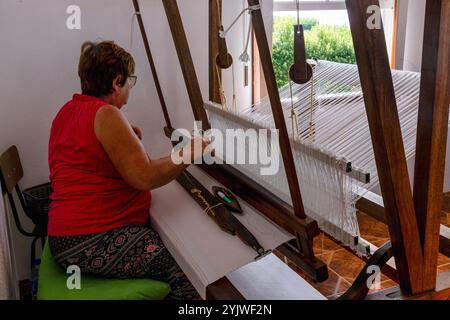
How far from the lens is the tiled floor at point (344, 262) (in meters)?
2.35

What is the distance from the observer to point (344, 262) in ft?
8.54

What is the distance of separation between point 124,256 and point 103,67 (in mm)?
575

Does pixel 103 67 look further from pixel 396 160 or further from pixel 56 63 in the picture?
pixel 396 160

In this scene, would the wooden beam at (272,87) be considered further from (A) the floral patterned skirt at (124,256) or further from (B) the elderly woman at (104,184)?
(A) the floral patterned skirt at (124,256)

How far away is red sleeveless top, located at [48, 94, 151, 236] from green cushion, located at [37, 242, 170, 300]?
14cm

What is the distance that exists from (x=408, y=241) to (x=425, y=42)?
41cm

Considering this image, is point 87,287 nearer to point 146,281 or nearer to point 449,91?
point 146,281

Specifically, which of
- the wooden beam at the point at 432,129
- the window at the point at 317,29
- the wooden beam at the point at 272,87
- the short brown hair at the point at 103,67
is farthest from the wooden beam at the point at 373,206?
the window at the point at 317,29

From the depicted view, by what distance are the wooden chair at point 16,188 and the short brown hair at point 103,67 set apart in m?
0.66

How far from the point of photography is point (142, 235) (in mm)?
1416

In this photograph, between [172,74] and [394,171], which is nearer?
[394,171]

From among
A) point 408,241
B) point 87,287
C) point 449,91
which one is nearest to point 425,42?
point 449,91

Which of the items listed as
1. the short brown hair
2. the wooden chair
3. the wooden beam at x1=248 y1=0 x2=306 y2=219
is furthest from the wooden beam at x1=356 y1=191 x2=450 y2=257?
the wooden chair

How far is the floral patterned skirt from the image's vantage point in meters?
1.38
